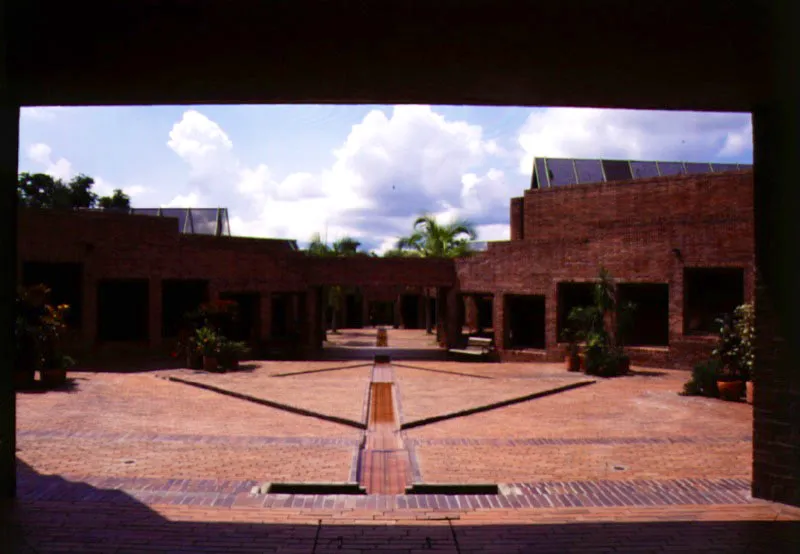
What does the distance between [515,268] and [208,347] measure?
34.7 feet

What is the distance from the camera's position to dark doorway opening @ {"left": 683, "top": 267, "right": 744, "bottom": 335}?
1922 cm

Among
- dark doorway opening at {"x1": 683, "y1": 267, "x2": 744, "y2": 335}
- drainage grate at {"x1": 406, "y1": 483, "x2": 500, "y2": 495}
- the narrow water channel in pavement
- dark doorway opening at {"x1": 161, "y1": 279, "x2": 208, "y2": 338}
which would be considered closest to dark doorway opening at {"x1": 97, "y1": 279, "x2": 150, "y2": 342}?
dark doorway opening at {"x1": 161, "y1": 279, "x2": 208, "y2": 338}

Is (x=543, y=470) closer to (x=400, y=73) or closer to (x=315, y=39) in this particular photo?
(x=400, y=73)

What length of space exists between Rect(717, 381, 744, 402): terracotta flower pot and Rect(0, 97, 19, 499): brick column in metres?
11.8

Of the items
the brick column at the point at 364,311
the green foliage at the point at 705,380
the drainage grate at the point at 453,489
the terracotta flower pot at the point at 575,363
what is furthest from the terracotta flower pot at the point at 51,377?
the brick column at the point at 364,311

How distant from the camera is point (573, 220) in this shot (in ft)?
81.9

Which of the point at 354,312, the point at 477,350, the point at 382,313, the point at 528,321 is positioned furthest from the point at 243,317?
the point at 382,313

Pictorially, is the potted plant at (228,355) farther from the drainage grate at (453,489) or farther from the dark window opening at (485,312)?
the dark window opening at (485,312)

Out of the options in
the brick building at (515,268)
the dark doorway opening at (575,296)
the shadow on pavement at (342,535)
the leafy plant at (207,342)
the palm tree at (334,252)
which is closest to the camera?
the shadow on pavement at (342,535)

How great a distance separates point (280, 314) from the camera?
31188mm

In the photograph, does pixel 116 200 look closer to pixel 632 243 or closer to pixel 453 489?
pixel 632 243

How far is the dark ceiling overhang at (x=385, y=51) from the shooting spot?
4.17 m

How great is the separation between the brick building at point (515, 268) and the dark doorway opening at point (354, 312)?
57.0 ft

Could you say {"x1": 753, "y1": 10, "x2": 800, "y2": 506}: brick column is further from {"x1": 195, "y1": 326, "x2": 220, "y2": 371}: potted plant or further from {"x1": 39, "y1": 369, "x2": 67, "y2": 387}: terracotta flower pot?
{"x1": 195, "y1": 326, "x2": 220, "y2": 371}: potted plant
